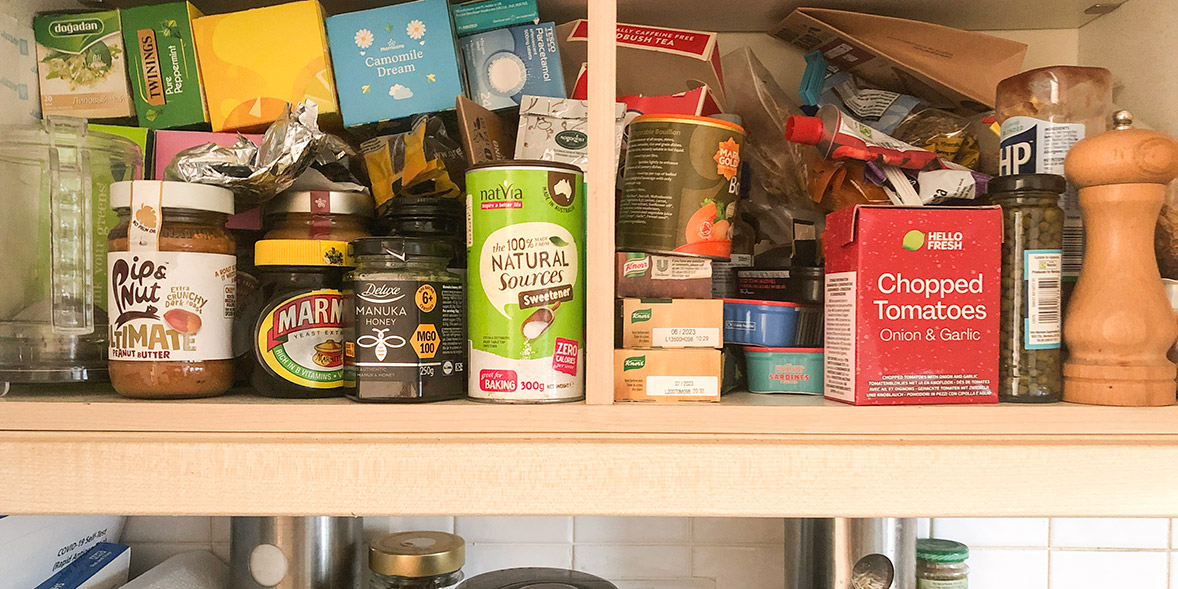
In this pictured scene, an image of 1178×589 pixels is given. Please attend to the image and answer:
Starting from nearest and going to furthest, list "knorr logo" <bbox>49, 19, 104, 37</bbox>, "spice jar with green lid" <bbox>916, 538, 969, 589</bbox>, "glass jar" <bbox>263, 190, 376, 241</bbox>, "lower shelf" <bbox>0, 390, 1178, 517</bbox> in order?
"lower shelf" <bbox>0, 390, 1178, 517</bbox>, "glass jar" <bbox>263, 190, 376, 241</bbox>, "knorr logo" <bbox>49, 19, 104, 37</bbox>, "spice jar with green lid" <bbox>916, 538, 969, 589</bbox>

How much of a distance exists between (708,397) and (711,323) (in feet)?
0.21

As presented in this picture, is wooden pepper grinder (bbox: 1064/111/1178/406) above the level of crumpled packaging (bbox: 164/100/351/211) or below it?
below

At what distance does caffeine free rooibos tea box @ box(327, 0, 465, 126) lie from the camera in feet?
2.59

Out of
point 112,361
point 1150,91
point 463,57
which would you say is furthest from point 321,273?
point 1150,91

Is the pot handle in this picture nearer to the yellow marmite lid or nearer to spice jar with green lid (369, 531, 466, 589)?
the yellow marmite lid

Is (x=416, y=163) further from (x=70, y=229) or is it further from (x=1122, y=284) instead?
(x=1122, y=284)

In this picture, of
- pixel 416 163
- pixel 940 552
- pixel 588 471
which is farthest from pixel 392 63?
pixel 940 552

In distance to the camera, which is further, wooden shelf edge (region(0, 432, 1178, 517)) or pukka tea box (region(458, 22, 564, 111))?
pukka tea box (region(458, 22, 564, 111))

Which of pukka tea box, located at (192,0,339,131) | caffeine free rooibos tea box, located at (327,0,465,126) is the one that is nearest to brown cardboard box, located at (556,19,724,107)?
caffeine free rooibos tea box, located at (327,0,465,126)

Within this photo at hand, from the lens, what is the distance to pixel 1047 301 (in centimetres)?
65

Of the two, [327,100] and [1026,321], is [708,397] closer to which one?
[1026,321]

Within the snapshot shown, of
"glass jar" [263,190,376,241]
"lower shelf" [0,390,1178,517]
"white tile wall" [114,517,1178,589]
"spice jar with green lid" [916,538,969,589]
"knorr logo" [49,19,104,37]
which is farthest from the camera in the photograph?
"white tile wall" [114,517,1178,589]

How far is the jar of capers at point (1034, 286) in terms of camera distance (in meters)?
0.65

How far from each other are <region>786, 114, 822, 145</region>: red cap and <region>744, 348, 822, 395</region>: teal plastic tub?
0.21 meters
